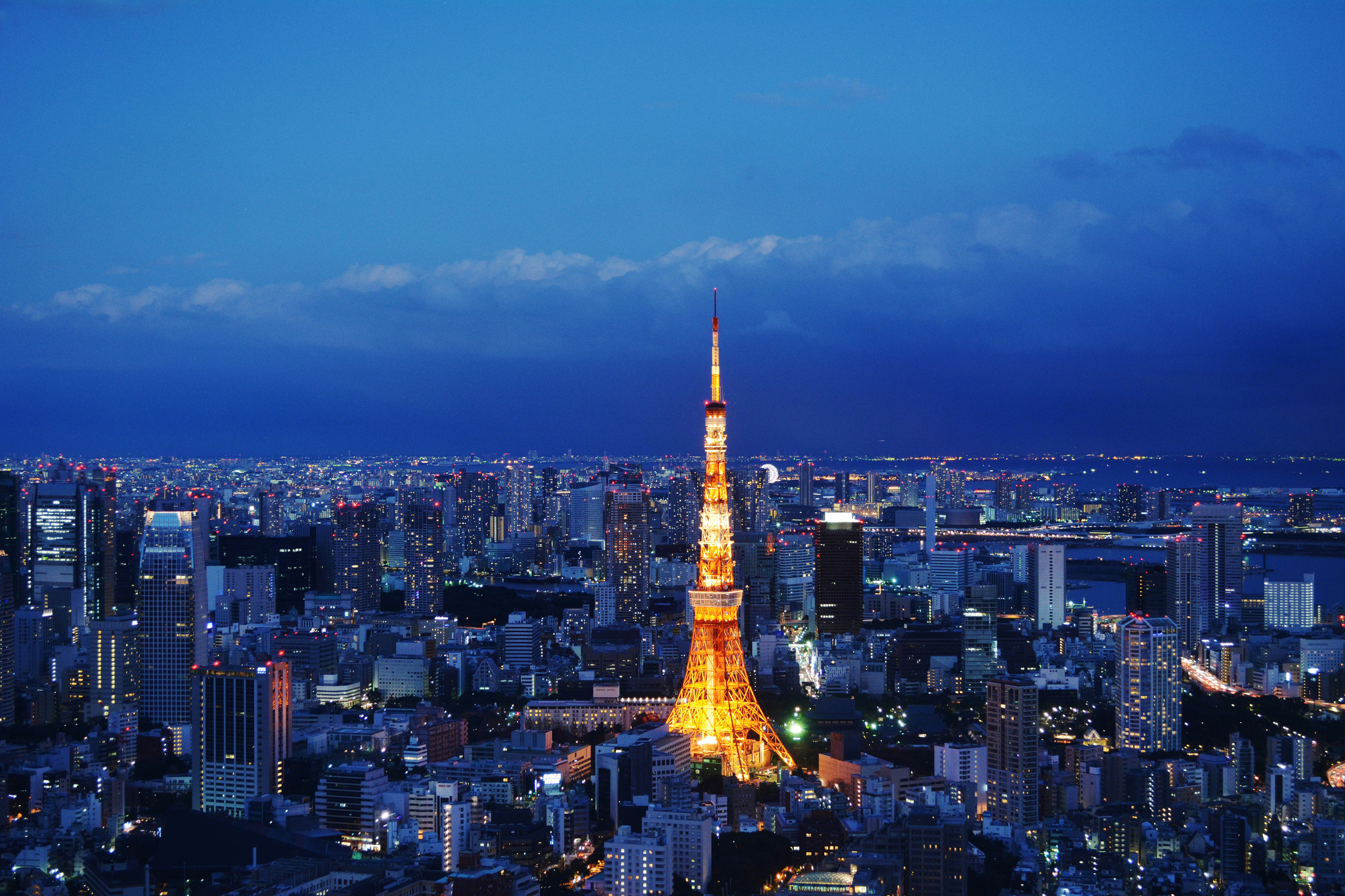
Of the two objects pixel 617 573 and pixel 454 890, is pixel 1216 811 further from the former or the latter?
pixel 617 573

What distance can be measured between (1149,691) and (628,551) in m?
12.2

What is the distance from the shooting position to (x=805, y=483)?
118 feet

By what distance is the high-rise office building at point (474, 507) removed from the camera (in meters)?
30.3

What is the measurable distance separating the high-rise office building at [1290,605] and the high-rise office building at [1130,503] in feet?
39.1

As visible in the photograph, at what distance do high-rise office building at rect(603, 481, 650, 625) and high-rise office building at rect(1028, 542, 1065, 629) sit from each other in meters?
6.13

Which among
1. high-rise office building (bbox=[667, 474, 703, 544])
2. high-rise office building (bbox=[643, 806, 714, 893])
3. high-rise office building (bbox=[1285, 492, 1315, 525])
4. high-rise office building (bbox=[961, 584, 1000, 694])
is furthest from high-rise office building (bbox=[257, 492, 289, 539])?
high-rise office building (bbox=[643, 806, 714, 893])

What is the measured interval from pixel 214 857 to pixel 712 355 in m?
5.91

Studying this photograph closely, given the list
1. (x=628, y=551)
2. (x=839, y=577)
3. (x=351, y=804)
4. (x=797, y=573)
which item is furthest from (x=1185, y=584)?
(x=351, y=804)

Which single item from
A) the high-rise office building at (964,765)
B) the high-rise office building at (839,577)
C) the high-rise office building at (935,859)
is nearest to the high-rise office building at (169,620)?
→ the high-rise office building at (964,765)

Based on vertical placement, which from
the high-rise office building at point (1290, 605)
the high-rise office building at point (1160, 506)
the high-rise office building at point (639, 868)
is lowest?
the high-rise office building at point (639, 868)

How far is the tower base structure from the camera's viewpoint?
1254cm

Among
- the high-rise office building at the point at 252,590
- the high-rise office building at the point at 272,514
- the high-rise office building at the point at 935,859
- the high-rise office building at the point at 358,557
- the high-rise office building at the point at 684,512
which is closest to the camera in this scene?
the high-rise office building at the point at 935,859

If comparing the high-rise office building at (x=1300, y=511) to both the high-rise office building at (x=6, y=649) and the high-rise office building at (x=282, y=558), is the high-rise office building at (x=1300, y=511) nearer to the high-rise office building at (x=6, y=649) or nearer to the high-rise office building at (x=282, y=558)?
the high-rise office building at (x=282, y=558)

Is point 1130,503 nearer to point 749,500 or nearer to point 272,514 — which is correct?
point 749,500
